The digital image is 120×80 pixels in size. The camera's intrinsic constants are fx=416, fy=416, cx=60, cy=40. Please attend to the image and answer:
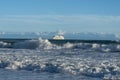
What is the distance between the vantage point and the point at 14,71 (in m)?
19.4

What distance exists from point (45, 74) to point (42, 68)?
1.88m

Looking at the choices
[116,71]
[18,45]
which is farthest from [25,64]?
[18,45]

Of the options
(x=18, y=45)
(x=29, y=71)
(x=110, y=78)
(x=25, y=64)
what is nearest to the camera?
(x=110, y=78)

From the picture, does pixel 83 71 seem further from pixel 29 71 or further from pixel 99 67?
pixel 29 71

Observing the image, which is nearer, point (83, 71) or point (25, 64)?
point (83, 71)

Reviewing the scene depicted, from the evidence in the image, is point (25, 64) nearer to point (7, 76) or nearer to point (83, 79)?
point (7, 76)

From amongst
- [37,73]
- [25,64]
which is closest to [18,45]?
[25,64]

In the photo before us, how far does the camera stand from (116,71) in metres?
18.3

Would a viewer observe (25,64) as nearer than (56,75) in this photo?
No

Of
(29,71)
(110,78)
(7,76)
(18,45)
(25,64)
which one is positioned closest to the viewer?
(110,78)

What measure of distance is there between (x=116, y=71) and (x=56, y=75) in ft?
8.77

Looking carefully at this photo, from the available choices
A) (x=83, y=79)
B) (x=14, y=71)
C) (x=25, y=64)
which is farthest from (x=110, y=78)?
(x=25, y=64)

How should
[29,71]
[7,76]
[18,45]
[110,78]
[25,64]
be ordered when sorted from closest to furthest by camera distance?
[110,78]
[7,76]
[29,71]
[25,64]
[18,45]

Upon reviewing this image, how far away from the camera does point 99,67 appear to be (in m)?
19.5
